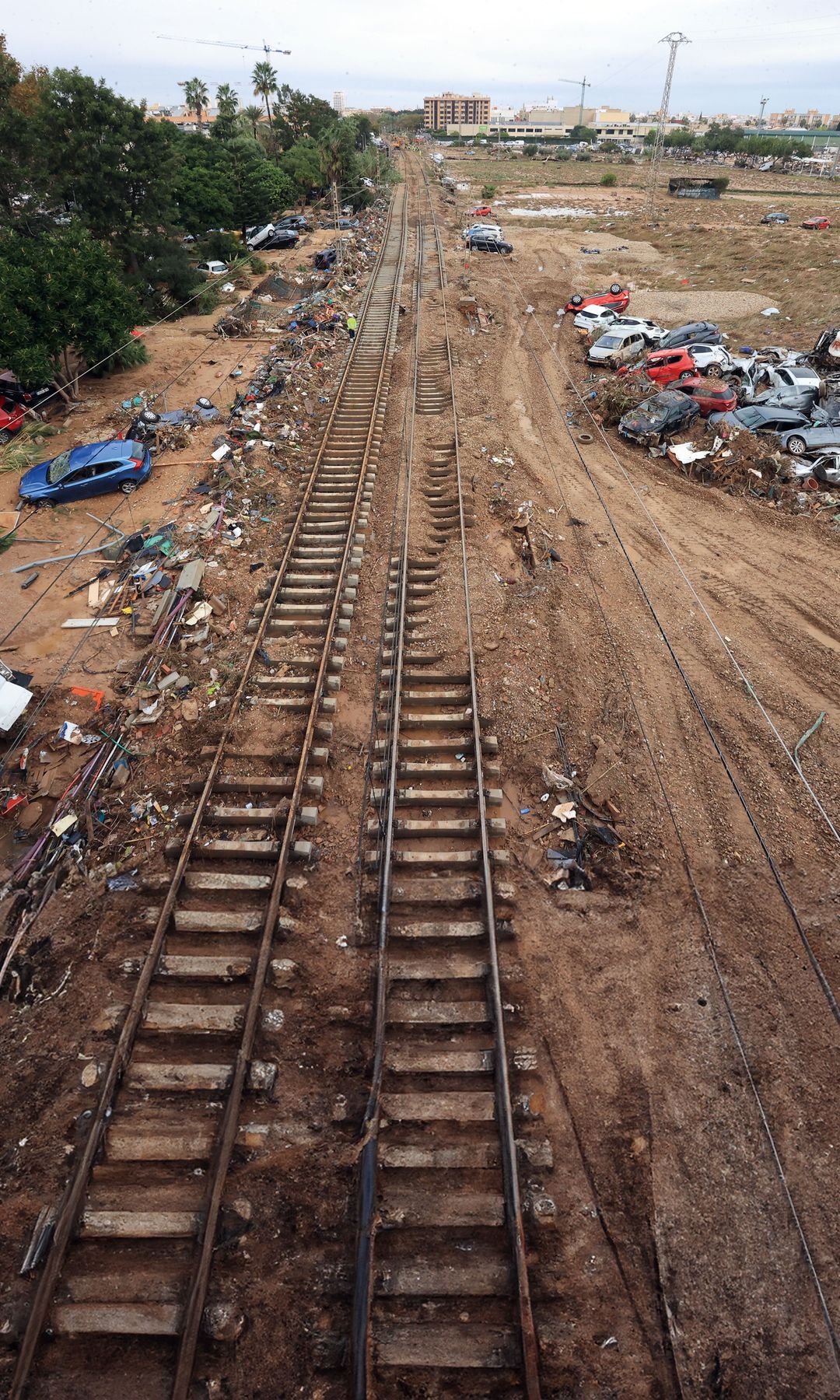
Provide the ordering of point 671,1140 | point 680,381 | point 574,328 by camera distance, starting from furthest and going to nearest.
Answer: point 574,328, point 680,381, point 671,1140

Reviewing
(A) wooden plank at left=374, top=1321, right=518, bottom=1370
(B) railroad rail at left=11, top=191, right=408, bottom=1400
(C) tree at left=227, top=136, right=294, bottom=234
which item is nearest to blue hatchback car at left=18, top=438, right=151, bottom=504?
(B) railroad rail at left=11, top=191, right=408, bottom=1400

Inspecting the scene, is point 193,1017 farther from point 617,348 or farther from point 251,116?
point 251,116

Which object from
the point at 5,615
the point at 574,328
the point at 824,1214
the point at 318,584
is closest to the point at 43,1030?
the point at 824,1214

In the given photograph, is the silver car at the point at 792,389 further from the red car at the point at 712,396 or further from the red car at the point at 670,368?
the red car at the point at 670,368

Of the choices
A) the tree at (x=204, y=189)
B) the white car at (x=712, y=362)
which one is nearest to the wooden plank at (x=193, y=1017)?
the white car at (x=712, y=362)

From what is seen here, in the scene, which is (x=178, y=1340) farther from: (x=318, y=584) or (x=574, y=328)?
(x=574, y=328)
